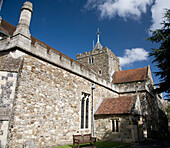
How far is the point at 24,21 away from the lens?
873 cm

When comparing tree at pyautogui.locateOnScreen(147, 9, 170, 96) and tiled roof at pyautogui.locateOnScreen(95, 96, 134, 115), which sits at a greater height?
tree at pyautogui.locateOnScreen(147, 9, 170, 96)

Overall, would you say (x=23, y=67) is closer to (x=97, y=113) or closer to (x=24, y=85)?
(x=24, y=85)

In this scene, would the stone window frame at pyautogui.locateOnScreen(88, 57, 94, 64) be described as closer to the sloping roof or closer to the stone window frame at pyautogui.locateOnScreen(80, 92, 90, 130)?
the sloping roof

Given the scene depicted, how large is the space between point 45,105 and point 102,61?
17080 millimetres

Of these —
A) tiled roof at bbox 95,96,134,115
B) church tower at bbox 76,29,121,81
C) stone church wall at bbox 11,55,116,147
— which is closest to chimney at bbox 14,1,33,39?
stone church wall at bbox 11,55,116,147

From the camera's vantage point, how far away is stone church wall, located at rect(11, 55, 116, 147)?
7.20m

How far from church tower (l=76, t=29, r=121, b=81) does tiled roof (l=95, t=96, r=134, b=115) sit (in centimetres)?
914

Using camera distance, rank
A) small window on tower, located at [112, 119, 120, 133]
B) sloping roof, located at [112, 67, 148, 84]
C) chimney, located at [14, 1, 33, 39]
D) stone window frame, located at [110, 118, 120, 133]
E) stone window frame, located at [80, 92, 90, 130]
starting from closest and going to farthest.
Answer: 1. chimney, located at [14, 1, 33, 39]
2. stone window frame, located at [110, 118, 120, 133]
3. small window on tower, located at [112, 119, 120, 133]
4. stone window frame, located at [80, 92, 90, 130]
5. sloping roof, located at [112, 67, 148, 84]

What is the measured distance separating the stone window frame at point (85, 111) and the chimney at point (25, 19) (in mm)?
6393

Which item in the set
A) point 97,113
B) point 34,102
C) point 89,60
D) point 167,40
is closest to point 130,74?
point 89,60

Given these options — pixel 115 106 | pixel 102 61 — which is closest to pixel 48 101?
pixel 115 106

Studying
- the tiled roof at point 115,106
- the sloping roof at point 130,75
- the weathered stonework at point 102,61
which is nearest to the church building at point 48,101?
the tiled roof at point 115,106

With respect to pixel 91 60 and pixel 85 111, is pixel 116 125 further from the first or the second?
pixel 91 60

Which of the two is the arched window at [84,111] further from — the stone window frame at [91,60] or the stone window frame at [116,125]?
the stone window frame at [91,60]
